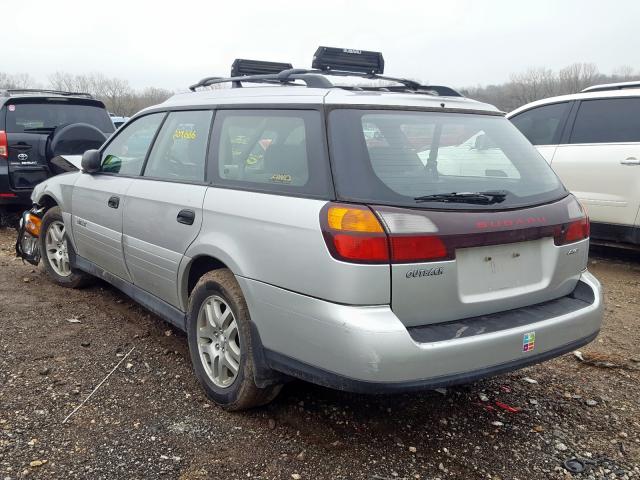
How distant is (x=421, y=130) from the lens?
2801 mm

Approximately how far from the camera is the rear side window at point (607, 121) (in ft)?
18.8

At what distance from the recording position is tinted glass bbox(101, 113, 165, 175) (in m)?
3.85

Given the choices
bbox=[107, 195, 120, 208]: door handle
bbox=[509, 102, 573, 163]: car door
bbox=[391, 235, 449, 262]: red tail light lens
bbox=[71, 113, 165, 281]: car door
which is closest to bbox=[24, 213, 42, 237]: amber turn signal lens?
bbox=[71, 113, 165, 281]: car door

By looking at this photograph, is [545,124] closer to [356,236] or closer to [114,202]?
[114,202]

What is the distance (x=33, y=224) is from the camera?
5.22 metres

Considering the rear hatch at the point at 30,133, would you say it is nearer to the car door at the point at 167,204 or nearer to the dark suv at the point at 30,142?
the dark suv at the point at 30,142

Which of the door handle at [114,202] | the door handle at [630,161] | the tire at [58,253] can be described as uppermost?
→ the door handle at [114,202]

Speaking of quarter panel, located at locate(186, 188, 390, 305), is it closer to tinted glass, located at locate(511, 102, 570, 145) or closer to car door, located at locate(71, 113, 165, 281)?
car door, located at locate(71, 113, 165, 281)

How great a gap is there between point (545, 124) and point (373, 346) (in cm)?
529

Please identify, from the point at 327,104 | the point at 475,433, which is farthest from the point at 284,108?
the point at 475,433

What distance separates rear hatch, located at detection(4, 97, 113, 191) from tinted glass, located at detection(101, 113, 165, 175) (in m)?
3.51

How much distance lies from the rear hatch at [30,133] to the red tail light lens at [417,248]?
20.7 feet

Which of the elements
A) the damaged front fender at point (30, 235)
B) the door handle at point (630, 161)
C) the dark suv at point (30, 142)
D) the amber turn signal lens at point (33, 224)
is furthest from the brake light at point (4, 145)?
the door handle at point (630, 161)

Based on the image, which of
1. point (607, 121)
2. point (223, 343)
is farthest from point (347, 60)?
point (607, 121)
